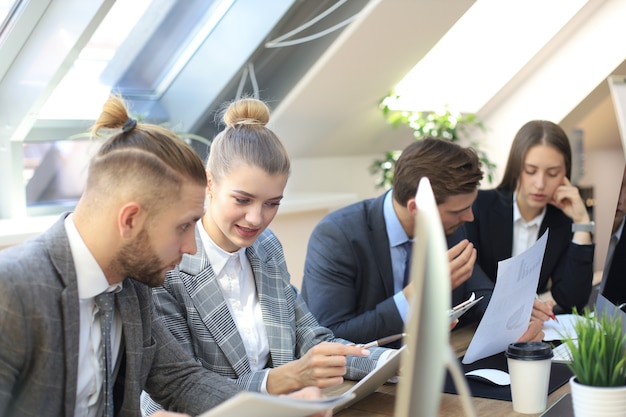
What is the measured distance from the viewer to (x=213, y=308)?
6.39 feet

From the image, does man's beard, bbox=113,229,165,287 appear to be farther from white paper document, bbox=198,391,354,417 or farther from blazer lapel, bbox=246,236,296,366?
blazer lapel, bbox=246,236,296,366

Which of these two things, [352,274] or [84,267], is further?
[352,274]

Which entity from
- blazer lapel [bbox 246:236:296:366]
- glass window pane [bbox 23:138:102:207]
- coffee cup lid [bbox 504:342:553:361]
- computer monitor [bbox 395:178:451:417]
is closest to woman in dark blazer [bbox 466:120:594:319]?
blazer lapel [bbox 246:236:296:366]

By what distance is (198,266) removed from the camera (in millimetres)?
1974

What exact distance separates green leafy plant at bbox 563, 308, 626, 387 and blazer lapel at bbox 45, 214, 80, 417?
2.76ft

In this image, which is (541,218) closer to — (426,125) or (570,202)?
(570,202)

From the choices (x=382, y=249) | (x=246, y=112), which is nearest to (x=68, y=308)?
(x=246, y=112)

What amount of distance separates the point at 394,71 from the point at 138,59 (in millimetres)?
1272

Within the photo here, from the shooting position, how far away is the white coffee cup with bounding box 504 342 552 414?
1694 millimetres

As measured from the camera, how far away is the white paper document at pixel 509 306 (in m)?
2.00

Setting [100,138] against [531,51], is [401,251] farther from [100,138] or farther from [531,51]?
[531,51]

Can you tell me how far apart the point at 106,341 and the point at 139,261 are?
17 centimetres

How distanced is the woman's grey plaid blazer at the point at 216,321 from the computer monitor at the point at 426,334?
3.10ft

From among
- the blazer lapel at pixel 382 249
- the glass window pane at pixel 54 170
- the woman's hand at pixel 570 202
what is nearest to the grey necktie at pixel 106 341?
the blazer lapel at pixel 382 249
